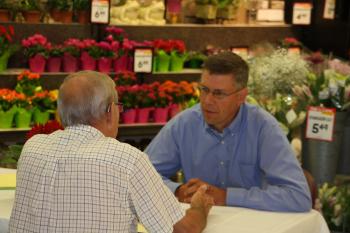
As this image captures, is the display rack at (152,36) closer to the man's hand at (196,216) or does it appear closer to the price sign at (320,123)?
the price sign at (320,123)

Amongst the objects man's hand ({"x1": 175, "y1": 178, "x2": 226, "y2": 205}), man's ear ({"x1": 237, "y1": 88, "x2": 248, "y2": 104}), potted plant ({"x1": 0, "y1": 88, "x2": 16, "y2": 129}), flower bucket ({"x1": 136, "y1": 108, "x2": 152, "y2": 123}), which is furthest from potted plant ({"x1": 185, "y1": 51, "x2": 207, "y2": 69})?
man's hand ({"x1": 175, "y1": 178, "x2": 226, "y2": 205})

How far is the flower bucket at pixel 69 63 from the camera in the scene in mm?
6348

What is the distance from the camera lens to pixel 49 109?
6027 mm

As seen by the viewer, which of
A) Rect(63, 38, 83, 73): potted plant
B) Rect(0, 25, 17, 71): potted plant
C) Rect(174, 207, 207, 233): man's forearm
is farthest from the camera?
Rect(63, 38, 83, 73): potted plant

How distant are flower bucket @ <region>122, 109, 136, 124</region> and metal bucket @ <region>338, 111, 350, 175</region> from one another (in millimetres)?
2265

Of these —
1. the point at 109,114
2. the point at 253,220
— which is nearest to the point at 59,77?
the point at 253,220

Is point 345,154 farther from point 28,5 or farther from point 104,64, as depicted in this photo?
point 28,5

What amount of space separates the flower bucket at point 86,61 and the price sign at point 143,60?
1.22ft

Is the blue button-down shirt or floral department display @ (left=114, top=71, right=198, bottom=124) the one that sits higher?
the blue button-down shirt

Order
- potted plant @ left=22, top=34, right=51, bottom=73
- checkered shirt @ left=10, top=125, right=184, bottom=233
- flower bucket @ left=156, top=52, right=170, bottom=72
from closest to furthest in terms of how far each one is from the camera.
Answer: checkered shirt @ left=10, top=125, right=184, bottom=233 → potted plant @ left=22, top=34, right=51, bottom=73 → flower bucket @ left=156, top=52, right=170, bottom=72

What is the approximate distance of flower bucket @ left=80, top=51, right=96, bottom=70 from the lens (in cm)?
639

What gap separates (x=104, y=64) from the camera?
651cm

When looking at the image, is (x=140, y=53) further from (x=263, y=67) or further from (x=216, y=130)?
(x=216, y=130)

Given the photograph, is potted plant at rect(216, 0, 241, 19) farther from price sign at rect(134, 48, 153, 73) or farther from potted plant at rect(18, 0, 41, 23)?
potted plant at rect(18, 0, 41, 23)
